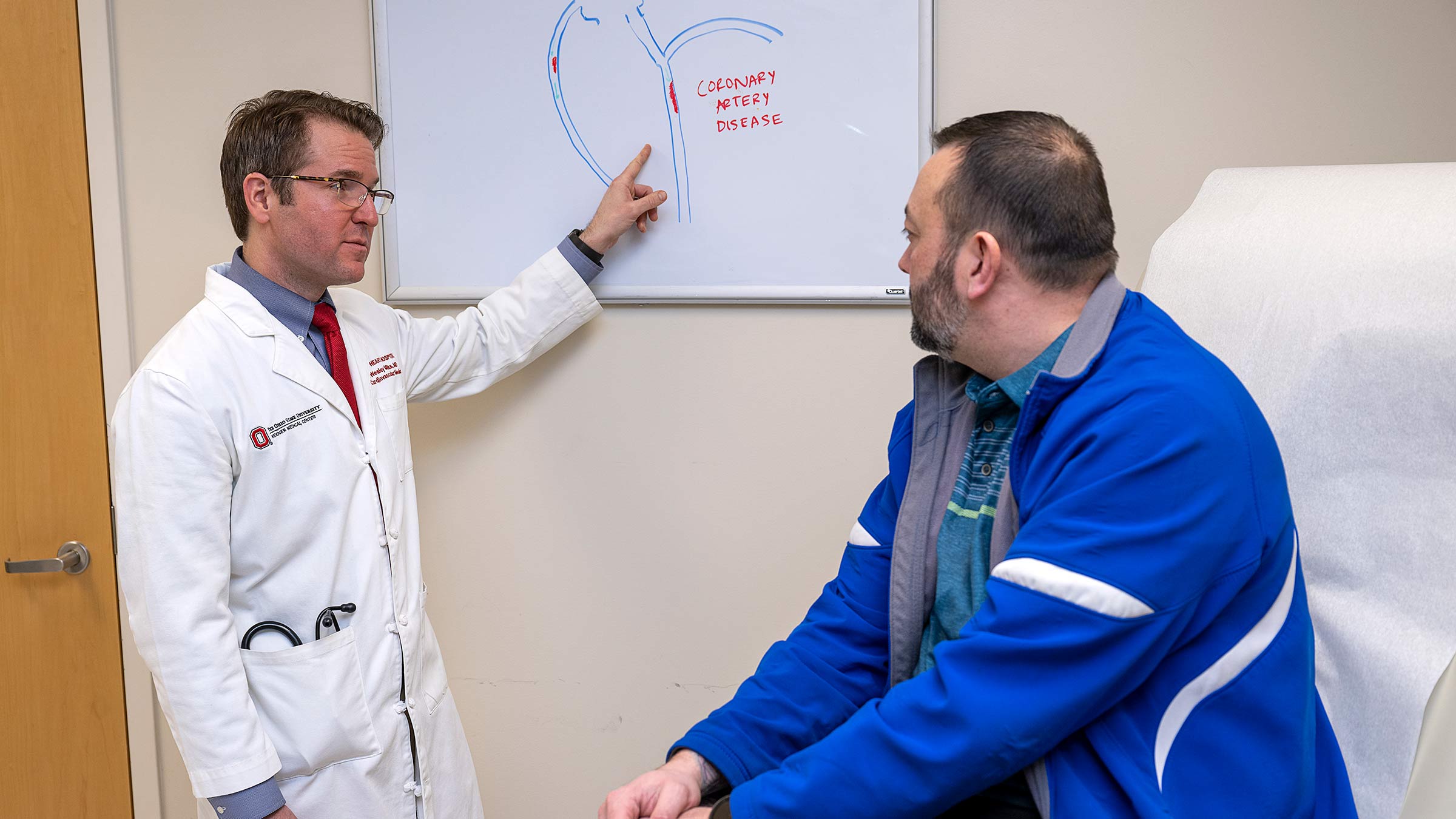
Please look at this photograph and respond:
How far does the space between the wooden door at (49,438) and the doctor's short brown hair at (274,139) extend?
2.00ft

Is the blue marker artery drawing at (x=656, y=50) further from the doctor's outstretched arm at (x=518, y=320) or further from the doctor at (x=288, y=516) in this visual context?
the doctor at (x=288, y=516)

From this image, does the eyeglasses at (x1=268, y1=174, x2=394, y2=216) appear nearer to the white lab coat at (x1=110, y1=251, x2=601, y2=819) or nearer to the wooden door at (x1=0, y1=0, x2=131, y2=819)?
the white lab coat at (x1=110, y1=251, x2=601, y2=819)

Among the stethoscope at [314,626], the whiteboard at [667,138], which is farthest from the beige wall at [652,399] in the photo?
the stethoscope at [314,626]

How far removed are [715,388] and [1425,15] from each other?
4.37 feet

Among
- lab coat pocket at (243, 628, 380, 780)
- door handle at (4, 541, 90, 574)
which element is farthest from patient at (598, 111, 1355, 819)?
door handle at (4, 541, 90, 574)

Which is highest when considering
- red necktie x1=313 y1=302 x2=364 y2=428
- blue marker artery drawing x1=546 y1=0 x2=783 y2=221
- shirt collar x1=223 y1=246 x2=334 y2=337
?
blue marker artery drawing x1=546 y1=0 x2=783 y2=221

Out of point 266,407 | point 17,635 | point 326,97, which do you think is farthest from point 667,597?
point 17,635

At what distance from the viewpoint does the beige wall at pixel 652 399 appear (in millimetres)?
1625

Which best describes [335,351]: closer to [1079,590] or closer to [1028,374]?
[1028,374]

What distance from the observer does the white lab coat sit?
132cm

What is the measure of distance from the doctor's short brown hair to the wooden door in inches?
24.0

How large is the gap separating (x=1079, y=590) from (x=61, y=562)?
1.90 m

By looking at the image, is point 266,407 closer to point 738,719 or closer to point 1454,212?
point 738,719

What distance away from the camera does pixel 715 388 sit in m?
1.83
